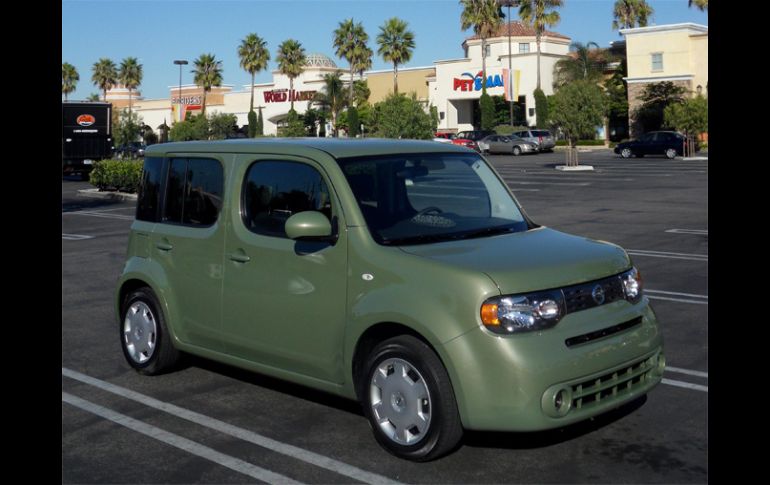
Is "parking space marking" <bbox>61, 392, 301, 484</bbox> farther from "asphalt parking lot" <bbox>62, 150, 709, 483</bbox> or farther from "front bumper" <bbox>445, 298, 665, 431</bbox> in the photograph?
"front bumper" <bbox>445, 298, 665, 431</bbox>

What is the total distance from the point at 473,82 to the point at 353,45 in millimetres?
12999

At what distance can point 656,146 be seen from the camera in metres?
47.3

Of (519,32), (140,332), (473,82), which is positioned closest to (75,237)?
(140,332)

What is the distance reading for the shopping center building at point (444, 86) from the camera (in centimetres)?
6869

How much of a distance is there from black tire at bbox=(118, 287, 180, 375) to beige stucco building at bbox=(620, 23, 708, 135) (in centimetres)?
5660

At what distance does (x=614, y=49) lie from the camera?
6894 centimetres

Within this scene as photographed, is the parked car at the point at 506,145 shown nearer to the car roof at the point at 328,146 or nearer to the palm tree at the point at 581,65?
the palm tree at the point at 581,65

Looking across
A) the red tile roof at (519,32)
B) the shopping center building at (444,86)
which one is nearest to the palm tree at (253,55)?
the shopping center building at (444,86)

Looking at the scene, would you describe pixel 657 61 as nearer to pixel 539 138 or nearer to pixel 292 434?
pixel 539 138

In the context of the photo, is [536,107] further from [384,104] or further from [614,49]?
[384,104]

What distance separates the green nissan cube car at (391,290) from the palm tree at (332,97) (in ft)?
237

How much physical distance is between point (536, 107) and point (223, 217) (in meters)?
61.1
